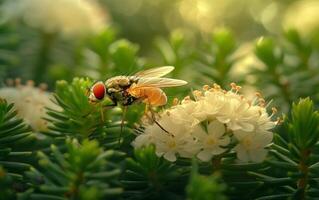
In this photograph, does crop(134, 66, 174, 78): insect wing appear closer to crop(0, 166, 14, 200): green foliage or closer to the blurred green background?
the blurred green background

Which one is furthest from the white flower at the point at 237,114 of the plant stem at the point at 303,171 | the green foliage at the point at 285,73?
the green foliage at the point at 285,73

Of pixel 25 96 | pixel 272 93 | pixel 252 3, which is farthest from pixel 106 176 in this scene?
pixel 252 3

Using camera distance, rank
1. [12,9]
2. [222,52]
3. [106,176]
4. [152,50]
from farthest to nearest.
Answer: [152,50] < [12,9] < [222,52] < [106,176]

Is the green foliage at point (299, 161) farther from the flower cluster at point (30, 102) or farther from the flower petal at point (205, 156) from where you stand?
the flower cluster at point (30, 102)

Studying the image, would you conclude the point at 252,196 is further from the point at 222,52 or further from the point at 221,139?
the point at 222,52

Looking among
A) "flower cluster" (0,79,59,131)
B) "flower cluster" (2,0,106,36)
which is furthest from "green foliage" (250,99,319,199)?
"flower cluster" (2,0,106,36)

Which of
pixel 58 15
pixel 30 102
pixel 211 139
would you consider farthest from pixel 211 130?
pixel 58 15
